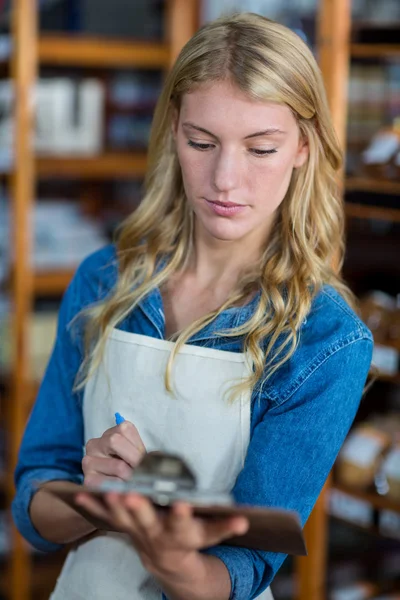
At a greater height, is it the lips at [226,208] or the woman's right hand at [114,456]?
the lips at [226,208]

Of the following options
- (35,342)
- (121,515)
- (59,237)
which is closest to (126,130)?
(59,237)

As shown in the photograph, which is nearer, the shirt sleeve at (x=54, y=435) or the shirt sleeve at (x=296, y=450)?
the shirt sleeve at (x=296, y=450)

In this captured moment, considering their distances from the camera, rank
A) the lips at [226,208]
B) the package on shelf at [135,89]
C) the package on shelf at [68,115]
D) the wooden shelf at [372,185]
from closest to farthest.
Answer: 1. the lips at [226,208]
2. the wooden shelf at [372,185]
3. the package on shelf at [68,115]
4. the package on shelf at [135,89]

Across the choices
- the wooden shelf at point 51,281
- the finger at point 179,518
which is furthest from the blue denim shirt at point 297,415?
the wooden shelf at point 51,281

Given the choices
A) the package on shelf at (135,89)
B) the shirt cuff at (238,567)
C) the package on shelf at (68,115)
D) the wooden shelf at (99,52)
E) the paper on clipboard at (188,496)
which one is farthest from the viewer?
the package on shelf at (135,89)

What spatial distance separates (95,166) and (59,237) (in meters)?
0.30

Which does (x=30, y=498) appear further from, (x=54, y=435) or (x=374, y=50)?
(x=374, y=50)

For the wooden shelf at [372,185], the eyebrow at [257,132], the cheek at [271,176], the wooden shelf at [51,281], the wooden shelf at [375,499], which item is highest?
the eyebrow at [257,132]

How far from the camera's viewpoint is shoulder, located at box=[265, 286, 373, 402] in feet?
4.37

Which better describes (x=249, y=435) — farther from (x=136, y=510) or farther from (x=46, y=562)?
(x=46, y=562)

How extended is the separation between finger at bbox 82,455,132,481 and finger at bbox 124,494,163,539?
18cm

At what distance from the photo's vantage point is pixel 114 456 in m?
1.29

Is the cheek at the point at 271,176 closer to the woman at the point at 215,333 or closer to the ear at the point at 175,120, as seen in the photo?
the woman at the point at 215,333

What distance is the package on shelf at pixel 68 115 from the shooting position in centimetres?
337
